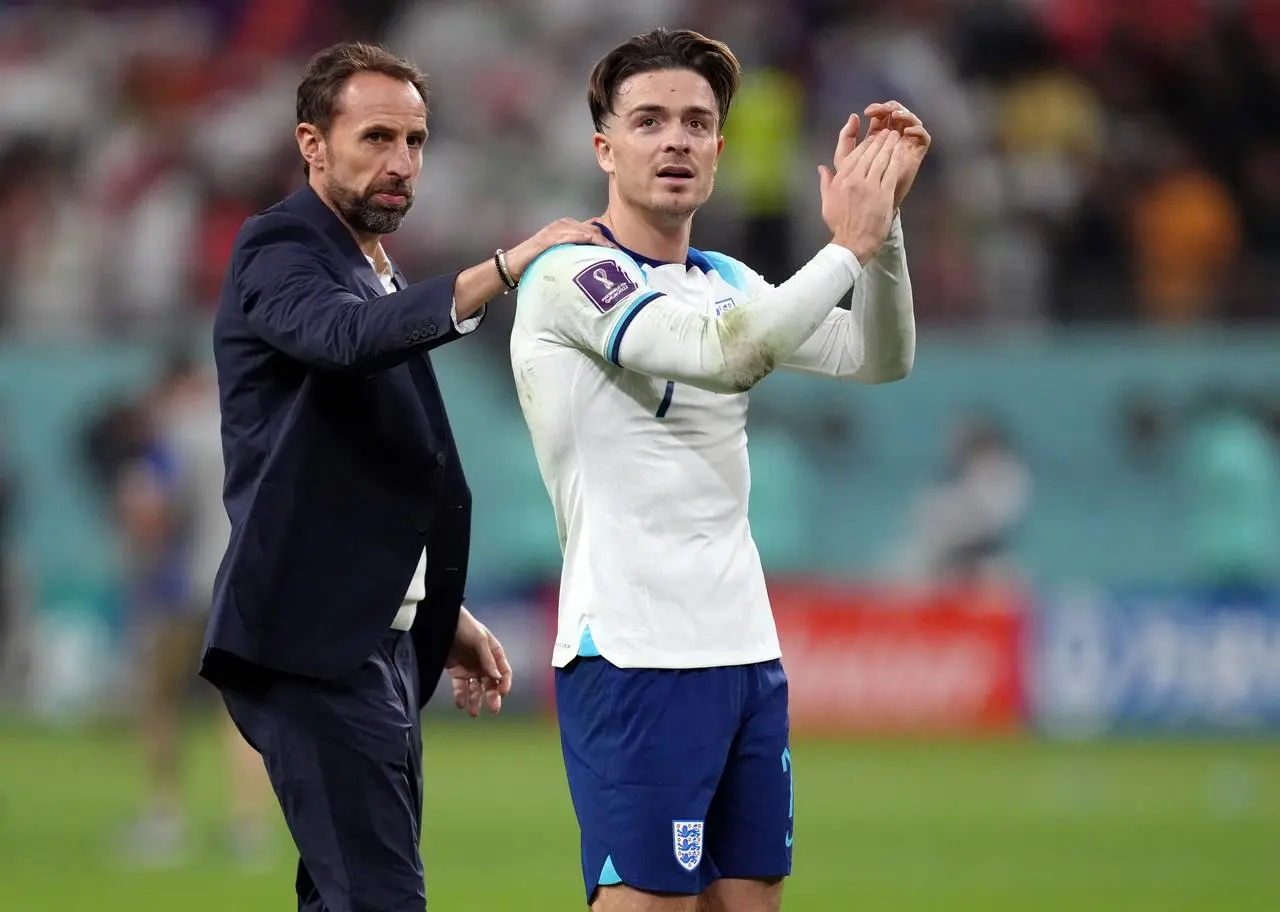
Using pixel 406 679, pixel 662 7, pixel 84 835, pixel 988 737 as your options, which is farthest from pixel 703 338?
pixel 662 7

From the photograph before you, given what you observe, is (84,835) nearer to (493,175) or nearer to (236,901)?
(236,901)

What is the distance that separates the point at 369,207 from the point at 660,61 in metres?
0.79

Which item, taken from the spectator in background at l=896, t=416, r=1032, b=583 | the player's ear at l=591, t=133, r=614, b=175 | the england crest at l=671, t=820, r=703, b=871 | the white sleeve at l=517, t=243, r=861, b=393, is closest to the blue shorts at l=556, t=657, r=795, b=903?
the england crest at l=671, t=820, r=703, b=871

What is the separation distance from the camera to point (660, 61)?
482 cm

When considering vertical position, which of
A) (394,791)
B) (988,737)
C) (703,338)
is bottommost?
(988,737)

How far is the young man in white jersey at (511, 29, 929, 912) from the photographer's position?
467 centimetres

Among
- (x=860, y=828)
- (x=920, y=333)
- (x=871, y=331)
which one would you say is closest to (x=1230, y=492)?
(x=920, y=333)

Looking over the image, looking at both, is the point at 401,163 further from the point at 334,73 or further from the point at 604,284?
the point at 604,284

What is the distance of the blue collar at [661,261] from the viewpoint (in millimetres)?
4861

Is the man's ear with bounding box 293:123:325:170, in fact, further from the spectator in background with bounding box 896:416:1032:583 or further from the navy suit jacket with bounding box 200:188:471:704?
the spectator in background with bounding box 896:416:1032:583

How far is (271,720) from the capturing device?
495cm

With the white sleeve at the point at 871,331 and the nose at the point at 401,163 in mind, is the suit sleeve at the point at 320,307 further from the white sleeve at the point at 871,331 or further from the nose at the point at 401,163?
the white sleeve at the point at 871,331

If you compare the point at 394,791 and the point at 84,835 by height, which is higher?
the point at 394,791

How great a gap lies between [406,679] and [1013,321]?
469 inches
